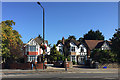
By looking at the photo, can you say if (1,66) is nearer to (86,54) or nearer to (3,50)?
(3,50)

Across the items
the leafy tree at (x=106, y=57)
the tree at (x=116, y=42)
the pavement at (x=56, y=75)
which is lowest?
the pavement at (x=56, y=75)

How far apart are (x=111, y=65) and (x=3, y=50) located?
23264 millimetres

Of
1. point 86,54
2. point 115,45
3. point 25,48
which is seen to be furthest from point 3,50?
point 86,54

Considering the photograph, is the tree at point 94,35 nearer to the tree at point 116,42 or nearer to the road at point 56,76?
the tree at point 116,42

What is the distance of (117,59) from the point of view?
3366 centimetres

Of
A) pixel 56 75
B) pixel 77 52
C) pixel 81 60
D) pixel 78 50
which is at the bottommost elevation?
pixel 56 75

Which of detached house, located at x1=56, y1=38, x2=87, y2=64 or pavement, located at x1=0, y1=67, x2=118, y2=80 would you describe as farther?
detached house, located at x1=56, y1=38, x2=87, y2=64

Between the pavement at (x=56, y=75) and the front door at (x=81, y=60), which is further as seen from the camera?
the front door at (x=81, y=60)

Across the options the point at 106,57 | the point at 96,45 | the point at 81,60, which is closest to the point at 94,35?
the point at 96,45

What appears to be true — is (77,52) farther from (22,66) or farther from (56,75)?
(56,75)

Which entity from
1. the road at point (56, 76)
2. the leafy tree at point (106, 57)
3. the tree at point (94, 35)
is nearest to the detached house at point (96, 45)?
the leafy tree at point (106, 57)

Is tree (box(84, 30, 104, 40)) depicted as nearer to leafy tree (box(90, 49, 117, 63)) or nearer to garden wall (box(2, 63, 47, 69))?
leafy tree (box(90, 49, 117, 63))

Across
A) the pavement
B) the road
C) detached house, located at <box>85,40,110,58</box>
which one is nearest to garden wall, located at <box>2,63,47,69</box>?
the pavement

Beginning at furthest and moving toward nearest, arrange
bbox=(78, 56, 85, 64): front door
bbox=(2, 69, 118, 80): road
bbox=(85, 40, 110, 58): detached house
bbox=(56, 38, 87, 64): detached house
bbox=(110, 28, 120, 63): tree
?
bbox=(85, 40, 110, 58): detached house < bbox=(56, 38, 87, 64): detached house < bbox=(78, 56, 85, 64): front door < bbox=(110, 28, 120, 63): tree < bbox=(2, 69, 118, 80): road
